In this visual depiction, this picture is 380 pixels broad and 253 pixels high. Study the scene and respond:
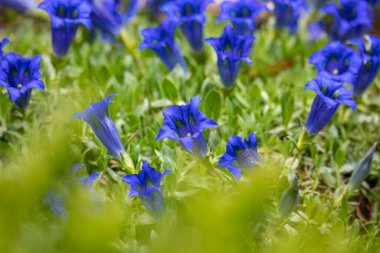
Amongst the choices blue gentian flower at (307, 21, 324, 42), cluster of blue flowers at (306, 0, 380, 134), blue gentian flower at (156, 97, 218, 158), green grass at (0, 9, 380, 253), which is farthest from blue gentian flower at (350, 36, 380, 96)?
blue gentian flower at (156, 97, 218, 158)

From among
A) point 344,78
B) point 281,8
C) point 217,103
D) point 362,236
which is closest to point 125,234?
point 217,103

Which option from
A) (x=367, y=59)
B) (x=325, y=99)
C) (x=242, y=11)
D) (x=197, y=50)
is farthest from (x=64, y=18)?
(x=367, y=59)

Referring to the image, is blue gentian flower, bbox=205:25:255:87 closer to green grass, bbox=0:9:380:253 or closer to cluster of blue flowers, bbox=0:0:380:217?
cluster of blue flowers, bbox=0:0:380:217

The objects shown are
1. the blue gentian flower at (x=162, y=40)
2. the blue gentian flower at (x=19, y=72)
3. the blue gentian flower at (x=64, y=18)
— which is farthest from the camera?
the blue gentian flower at (x=162, y=40)

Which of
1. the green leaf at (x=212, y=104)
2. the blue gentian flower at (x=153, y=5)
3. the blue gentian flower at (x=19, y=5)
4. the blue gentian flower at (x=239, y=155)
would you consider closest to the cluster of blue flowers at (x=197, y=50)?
the blue gentian flower at (x=239, y=155)

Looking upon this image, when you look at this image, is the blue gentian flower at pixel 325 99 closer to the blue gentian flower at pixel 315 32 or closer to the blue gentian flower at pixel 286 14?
the blue gentian flower at pixel 286 14
